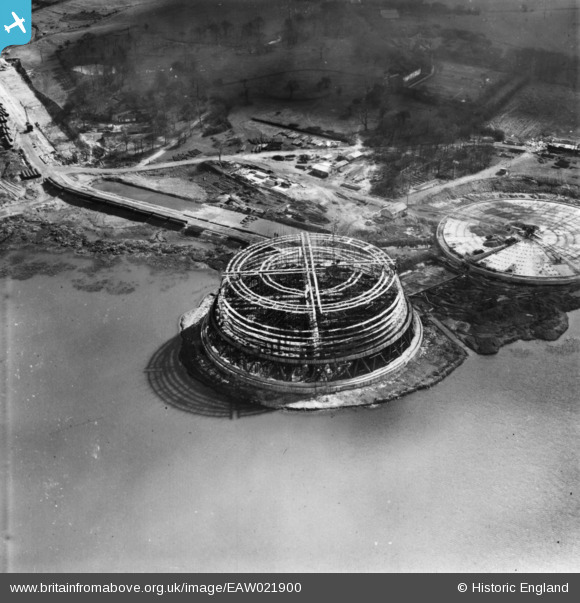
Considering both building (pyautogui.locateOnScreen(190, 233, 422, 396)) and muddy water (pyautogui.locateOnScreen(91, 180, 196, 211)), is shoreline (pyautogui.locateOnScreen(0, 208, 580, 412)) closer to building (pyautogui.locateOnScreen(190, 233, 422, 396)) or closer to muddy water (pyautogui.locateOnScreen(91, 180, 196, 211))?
building (pyautogui.locateOnScreen(190, 233, 422, 396))

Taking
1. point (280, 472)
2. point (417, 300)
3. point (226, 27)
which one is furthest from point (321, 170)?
point (226, 27)

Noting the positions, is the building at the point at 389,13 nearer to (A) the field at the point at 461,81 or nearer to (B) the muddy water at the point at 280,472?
(A) the field at the point at 461,81

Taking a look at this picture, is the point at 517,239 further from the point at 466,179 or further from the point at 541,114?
the point at 541,114

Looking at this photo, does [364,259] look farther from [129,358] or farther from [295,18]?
[295,18]

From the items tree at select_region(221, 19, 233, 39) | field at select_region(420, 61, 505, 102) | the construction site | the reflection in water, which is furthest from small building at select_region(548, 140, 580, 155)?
tree at select_region(221, 19, 233, 39)

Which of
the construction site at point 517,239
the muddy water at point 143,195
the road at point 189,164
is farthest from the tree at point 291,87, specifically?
the construction site at point 517,239
